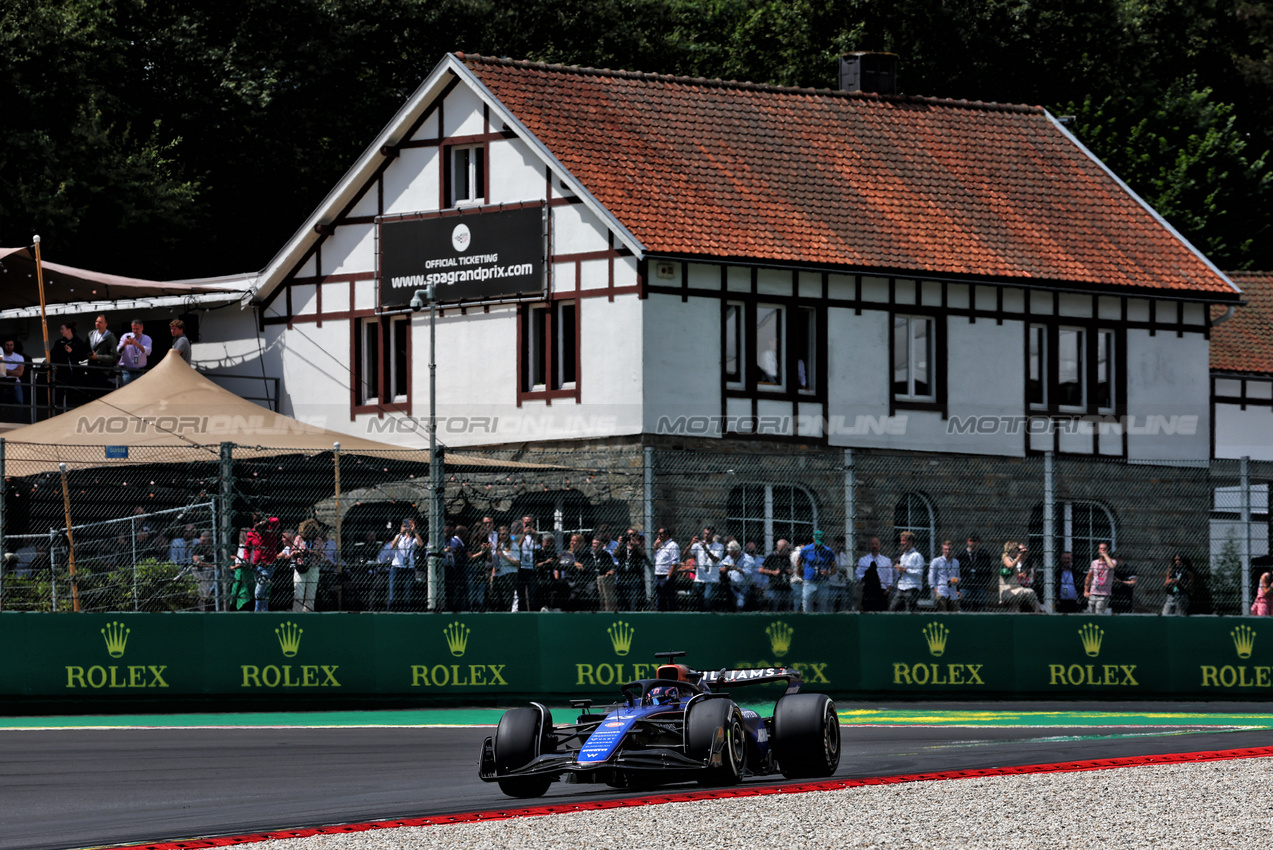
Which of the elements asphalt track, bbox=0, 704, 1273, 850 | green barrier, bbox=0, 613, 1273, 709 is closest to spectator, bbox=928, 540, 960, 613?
green barrier, bbox=0, 613, 1273, 709

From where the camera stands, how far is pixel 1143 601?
21984 mm

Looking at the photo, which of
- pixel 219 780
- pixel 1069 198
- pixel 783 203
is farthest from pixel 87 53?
pixel 219 780

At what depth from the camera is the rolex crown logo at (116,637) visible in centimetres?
2011

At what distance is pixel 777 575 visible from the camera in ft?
70.9

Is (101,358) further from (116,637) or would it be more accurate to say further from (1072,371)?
(1072,371)

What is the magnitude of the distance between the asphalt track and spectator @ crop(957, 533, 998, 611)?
1.28 metres

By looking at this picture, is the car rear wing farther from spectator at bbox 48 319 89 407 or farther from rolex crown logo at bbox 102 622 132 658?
spectator at bbox 48 319 89 407

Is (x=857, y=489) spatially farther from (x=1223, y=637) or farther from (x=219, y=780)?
(x=219, y=780)

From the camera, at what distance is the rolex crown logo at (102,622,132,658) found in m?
20.1

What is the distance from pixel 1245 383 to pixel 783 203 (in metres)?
11.2

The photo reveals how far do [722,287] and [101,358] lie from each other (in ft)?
31.3

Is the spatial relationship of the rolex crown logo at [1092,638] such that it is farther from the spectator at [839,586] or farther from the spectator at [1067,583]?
the spectator at [839,586]

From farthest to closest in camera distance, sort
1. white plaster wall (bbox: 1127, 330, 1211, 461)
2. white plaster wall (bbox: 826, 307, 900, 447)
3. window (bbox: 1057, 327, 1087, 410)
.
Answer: white plaster wall (bbox: 1127, 330, 1211, 461) → window (bbox: 1057, 327, 1087, 410) → white plaster wall (bbox: 826, 307, 900, 447)

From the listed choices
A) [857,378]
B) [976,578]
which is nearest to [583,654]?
[976,578]
